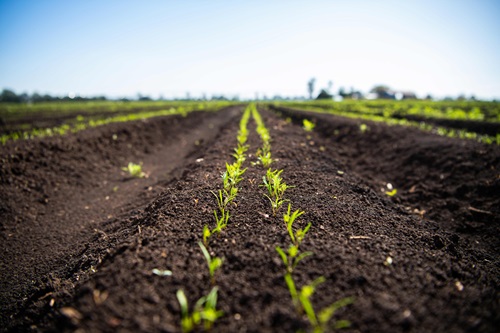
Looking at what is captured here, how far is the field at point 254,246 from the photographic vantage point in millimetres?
1439

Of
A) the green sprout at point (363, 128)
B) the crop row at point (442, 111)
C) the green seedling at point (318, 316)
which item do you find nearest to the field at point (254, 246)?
the green seedling at point (318, 316)

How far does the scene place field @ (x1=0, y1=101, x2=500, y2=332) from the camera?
4.72ft

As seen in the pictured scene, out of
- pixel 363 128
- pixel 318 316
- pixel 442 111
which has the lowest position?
pixel 318 316

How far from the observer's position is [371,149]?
806 centimetres

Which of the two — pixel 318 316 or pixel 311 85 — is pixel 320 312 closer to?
pixel 318 316

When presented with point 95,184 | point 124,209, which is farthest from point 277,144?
point 95,184

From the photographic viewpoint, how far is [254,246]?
2039 millimetres

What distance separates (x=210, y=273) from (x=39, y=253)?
3.22 m

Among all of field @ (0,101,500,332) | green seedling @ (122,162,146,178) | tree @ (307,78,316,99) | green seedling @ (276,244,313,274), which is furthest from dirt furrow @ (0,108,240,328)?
tree @ (307,78,316,99)

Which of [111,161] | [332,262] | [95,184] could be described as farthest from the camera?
[111,161]

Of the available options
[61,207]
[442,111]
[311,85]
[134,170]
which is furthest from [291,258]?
[311,85]

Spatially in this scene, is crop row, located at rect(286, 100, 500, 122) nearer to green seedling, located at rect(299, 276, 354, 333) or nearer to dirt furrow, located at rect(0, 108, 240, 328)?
green seedling, located at rect(299, 276, 354, 333)

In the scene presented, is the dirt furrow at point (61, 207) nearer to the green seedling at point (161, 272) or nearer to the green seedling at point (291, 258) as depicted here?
the green seedling at point (161, 272)

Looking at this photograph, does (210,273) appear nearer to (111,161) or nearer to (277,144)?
(277,144)
